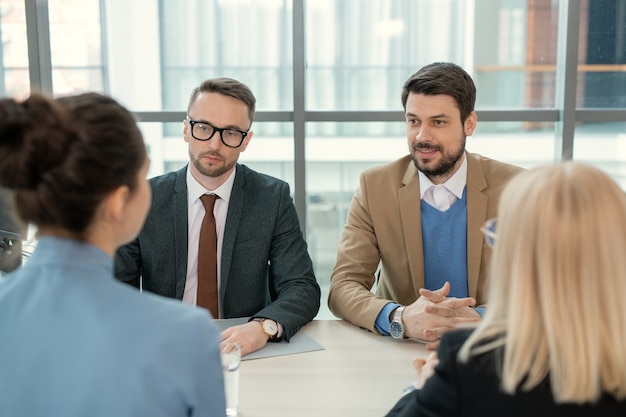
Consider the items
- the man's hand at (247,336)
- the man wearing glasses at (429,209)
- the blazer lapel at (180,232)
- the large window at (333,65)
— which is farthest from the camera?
the large window at (333,65)

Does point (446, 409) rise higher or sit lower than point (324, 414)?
higher

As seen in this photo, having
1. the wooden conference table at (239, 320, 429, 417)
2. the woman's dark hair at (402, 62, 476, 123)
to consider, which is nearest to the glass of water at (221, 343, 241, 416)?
the wooden conference table at (239, 320, 429, 417)

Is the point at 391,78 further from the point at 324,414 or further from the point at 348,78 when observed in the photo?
the point at 324,414

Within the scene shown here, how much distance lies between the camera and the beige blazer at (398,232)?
2398 mm

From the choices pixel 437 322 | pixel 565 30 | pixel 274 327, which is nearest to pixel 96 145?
pixel 274 327

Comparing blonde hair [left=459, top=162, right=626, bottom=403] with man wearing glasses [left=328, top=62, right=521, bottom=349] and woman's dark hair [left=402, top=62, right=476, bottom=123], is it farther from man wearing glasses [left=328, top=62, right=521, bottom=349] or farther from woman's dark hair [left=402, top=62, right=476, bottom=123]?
woman's dark hair [left=402, top=62, right=476, bottom=123]

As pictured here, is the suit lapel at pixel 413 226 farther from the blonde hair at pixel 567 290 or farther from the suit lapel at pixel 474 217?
the blonde hair at pixel 567 290

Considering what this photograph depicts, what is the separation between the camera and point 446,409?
1.08m

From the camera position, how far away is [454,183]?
249 cm

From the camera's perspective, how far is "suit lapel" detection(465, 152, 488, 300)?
2.39 metres

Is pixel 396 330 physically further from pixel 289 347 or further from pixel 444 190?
pixel 444 190

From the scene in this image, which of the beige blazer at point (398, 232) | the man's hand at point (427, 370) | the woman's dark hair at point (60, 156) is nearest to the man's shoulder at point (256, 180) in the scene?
the beige blazer at point (398, 232)

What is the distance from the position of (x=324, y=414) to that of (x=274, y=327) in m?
0.50

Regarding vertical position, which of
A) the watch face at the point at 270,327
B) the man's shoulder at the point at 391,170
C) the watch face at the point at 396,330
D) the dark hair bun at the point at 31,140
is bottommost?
the watch face at the point at 396,330
